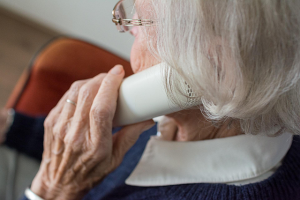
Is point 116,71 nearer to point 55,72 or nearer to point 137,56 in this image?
point 137,56

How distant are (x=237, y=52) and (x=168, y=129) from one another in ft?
1.65

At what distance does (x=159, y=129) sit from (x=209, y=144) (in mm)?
237

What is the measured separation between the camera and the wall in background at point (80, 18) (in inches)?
62.1

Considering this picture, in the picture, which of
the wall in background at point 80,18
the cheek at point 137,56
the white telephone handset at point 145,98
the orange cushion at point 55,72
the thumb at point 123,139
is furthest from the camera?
the wall in background at point 80,18

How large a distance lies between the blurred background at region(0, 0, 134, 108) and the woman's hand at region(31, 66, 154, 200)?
936 mm

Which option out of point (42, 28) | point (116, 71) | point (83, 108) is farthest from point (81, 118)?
point (42, 28)

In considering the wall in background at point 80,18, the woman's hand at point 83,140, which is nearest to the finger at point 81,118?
the woman's hand at point 83,140

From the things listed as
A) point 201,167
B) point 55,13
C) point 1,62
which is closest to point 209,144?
point 201,167

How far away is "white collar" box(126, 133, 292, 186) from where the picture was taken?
2.04 feet

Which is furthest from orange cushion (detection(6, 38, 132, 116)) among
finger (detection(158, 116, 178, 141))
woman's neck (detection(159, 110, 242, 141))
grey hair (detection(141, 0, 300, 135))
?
grey hair (detection(141, 0, 300, 135))

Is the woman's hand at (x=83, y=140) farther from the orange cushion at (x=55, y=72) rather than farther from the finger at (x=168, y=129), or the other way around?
the orange cushion at (x=55, y=72)

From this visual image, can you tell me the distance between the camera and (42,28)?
6.50ft

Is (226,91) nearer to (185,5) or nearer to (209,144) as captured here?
(185,5)

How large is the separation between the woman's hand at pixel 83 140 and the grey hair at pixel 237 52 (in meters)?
0.22
